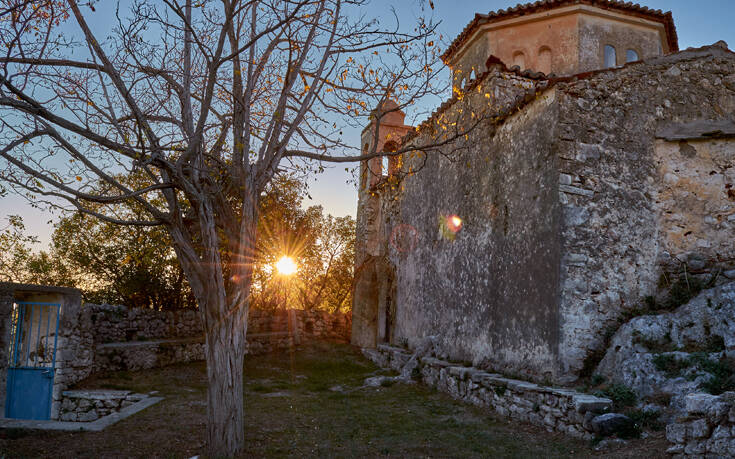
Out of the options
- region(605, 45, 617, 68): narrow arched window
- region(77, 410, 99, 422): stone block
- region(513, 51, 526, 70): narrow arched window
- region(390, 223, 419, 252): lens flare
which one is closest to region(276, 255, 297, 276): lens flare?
region(390, 223, 419, 252): lens flare

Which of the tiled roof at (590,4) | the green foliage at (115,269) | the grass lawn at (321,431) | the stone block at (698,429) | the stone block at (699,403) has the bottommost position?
the grass lawn at (321,431)

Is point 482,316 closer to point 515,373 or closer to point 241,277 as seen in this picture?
point 515,373

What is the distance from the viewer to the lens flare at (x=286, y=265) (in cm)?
2030

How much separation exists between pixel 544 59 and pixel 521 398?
31.4 feet

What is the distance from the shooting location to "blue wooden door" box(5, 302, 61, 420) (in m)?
9.72

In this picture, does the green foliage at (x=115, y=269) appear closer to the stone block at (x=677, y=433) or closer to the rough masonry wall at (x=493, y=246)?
the rough masonry wall at (x=493, y=246)

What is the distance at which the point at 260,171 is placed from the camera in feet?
21.5

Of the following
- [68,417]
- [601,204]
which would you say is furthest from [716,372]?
[68,417]

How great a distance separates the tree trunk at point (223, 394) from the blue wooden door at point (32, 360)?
5.93 meters

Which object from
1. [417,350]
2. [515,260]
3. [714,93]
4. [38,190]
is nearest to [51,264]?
[417,350]

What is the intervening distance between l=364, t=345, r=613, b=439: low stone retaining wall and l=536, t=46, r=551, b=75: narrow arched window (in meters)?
8.07

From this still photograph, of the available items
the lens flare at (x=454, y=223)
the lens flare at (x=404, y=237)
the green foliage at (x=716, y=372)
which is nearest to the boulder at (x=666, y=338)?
the green foliage at (x=716, y=372)

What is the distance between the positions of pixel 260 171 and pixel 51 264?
51.8 ft

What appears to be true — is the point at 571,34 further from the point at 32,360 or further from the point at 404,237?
the point at 32,360
